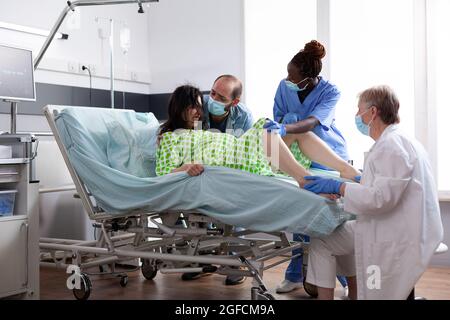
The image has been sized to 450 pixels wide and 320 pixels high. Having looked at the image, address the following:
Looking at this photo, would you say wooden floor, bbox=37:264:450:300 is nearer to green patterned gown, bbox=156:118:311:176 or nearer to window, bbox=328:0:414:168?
green patterned gown, bbox=156:118:311:176

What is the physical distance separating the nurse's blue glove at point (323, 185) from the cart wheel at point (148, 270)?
1.33 m

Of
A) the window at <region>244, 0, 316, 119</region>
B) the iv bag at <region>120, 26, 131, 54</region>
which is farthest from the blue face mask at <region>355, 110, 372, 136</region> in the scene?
the iv bag at <region>120, 26, 131, 54</region>

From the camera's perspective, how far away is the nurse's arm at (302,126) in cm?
261

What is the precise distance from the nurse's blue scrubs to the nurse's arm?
0.18ft

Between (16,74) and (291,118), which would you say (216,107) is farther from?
(16,74)

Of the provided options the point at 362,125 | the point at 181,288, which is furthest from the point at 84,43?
the point at 362,125

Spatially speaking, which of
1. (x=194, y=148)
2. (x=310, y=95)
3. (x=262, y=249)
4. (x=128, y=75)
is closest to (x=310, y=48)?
(x=310, y=95)

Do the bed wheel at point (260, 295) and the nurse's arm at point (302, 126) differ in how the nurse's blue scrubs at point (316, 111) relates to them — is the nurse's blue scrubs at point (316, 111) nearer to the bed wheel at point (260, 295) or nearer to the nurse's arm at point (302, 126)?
the nurse's arm at point (302, 126)

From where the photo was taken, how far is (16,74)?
9.78 ft

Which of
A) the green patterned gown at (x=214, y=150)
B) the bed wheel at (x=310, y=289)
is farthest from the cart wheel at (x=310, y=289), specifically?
the green patterned gown at (x=214, y=150)

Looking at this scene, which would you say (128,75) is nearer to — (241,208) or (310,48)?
(310,48)

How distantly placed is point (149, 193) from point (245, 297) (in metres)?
0.80

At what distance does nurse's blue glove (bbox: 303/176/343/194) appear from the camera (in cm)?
211

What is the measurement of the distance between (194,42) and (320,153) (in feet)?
7.52
